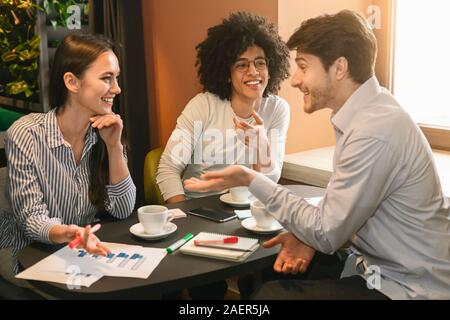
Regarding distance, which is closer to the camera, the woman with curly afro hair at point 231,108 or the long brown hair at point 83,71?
the long brown hair at point 83,71

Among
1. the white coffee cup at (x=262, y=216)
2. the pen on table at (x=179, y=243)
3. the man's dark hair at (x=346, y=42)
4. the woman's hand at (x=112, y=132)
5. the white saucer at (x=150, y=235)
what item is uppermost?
the man's dark hair at (x=346, y=42)

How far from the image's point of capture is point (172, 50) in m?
2.95

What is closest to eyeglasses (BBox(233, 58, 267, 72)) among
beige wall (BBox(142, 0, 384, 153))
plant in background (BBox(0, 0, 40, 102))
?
beige wall (BBox(142, 0, 384, 153))

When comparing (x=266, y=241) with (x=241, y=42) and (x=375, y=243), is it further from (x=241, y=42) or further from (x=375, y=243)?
(x=241, y=42)

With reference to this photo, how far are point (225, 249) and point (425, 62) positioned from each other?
5.55 ft

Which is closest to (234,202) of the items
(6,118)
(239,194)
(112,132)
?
(239,194)

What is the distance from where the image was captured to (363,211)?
124 centimetres

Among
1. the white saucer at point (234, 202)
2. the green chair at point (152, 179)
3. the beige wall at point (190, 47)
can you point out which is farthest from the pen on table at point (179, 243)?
the beige wall at point (190, 47)

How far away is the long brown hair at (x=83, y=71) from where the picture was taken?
1710 mm

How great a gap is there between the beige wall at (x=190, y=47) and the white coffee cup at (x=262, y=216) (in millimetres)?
1109

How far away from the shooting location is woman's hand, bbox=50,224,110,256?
1.25 meters

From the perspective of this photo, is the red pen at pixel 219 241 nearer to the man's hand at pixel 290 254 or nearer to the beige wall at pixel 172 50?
the man's hand at pixel 290 254

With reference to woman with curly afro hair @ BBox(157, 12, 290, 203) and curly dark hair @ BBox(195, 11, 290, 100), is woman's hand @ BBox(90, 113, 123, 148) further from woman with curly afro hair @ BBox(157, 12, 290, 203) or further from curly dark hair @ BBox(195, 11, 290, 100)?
curly dark hair @ BBox(195, 11, 290, 100)

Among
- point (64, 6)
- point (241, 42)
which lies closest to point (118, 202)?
point (241, 42)
